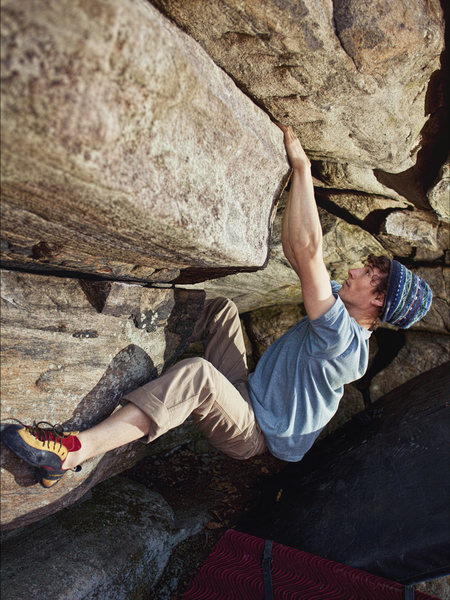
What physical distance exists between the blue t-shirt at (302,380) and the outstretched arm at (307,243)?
0.22 metres

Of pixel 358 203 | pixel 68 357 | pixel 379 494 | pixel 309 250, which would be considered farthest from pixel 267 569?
pixel 358 203

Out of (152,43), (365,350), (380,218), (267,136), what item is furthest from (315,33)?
(380,218)

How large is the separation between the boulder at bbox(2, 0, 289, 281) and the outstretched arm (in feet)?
A: 0.67

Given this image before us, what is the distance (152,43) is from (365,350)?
2.40 meters

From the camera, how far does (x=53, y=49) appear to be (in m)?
1.56

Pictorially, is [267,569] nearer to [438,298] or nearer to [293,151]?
[293,151]

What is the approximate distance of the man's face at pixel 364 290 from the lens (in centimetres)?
349

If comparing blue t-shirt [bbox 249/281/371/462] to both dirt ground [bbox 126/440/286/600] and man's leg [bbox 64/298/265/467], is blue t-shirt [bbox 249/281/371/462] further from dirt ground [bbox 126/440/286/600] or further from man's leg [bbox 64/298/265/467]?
dirt ground [bbox 126/440/286/600]

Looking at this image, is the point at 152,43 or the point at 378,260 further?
the point at 378,260

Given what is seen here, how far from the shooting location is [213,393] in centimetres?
314

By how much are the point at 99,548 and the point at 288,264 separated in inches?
117

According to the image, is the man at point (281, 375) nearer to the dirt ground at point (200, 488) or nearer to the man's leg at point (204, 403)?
the man's leg at point (204, 403)

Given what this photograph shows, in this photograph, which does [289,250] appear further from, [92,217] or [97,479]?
[97,479]

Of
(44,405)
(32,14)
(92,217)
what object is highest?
(32,14)
